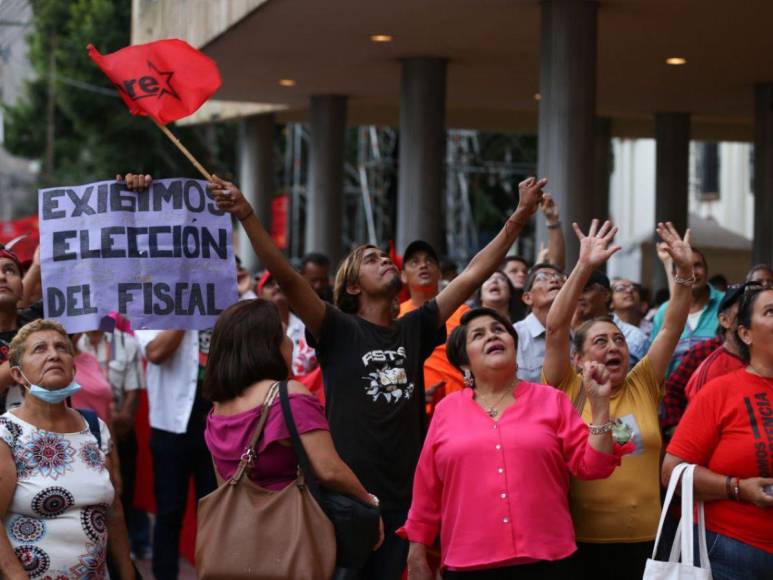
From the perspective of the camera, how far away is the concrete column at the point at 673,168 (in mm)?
22594

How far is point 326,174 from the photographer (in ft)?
72.5

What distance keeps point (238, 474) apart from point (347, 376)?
134cm

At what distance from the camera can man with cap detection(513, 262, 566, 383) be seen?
7945mm

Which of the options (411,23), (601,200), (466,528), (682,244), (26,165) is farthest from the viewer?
(26,165)

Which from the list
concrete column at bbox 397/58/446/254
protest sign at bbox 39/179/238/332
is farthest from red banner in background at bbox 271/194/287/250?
protest sign at bbox 39/179/238/332

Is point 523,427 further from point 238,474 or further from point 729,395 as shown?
point 238,474

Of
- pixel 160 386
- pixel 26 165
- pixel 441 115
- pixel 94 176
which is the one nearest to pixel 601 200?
pixel 441 115

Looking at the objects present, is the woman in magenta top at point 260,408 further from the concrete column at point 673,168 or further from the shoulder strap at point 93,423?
the concrete column at point 673,168

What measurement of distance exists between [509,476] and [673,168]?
17978 millimetres

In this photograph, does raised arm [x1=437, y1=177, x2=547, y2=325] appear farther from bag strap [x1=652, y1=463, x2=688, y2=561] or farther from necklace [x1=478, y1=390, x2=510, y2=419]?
bag strap [x1=652, y1=463, x2=688, y2=561]

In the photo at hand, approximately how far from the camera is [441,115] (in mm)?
17547

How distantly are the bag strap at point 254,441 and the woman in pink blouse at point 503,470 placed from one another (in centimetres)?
86

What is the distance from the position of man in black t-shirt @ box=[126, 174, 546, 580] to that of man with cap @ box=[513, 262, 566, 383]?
5.02 feet

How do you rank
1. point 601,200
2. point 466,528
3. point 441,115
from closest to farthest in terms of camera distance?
point 466,528 < point 441,115 < point 601,200
